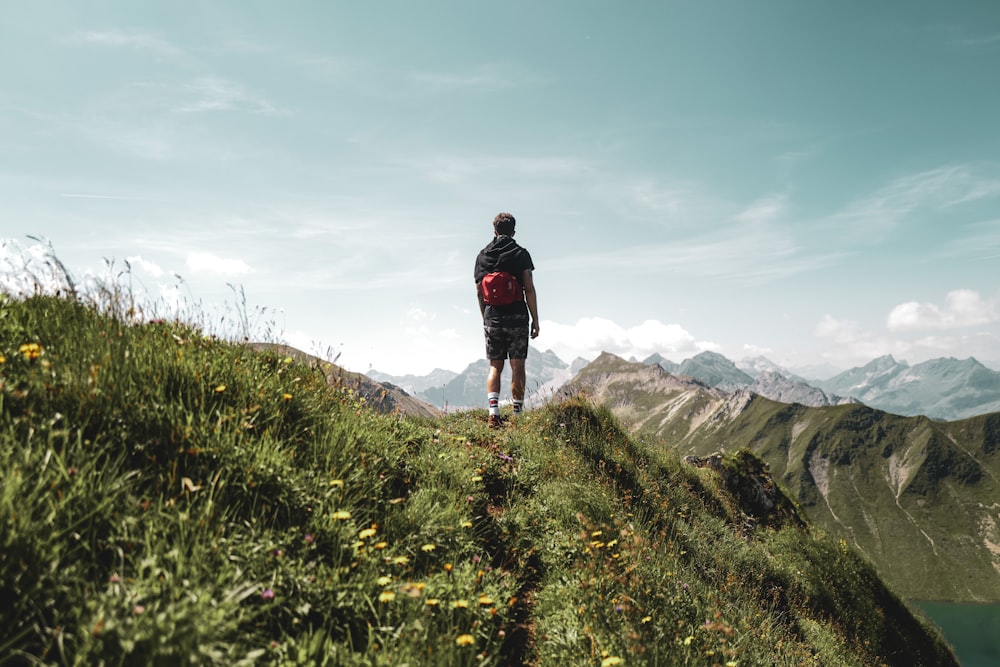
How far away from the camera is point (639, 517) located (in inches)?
289

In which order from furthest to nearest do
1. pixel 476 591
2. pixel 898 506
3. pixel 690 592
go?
pixel 898 506, pixel 690 592, pixel 476 591

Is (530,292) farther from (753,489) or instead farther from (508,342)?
(753,489)

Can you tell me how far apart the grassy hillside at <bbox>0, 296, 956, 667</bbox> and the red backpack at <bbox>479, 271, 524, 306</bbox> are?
3414 mm

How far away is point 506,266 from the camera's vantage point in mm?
9727

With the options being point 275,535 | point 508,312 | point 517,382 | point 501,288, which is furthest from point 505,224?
point 275,535

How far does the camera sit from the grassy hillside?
257cm

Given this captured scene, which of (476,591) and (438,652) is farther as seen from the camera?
(476,591)

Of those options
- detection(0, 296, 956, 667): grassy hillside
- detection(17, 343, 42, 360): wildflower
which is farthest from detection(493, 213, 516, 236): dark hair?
detection(17, 343, 42, 360): wildflower

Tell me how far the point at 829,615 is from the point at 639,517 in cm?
773

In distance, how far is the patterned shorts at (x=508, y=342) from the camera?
9.74 m

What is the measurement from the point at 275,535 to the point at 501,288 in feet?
21.8

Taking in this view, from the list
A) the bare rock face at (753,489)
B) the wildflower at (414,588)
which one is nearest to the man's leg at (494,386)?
the wildflower at (414,588)

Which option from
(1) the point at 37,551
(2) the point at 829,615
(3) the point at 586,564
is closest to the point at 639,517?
(3) the point at 586,564

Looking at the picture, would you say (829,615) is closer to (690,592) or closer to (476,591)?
(690,592)
